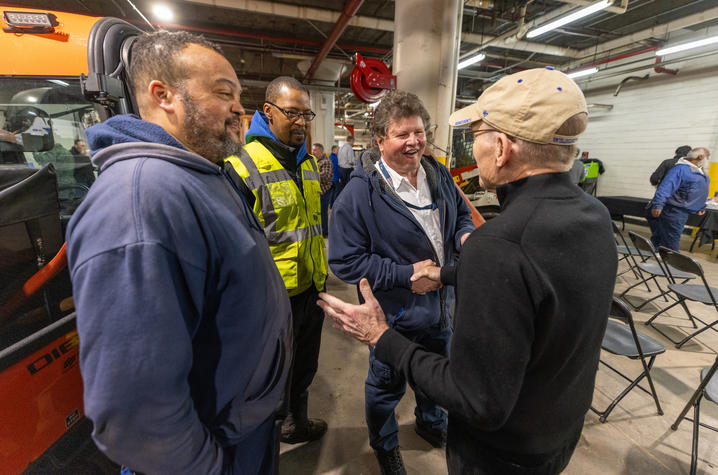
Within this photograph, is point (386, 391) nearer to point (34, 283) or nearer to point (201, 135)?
point (201, 135)

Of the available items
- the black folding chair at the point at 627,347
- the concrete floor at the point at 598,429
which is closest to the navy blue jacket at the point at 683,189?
the concrete floor at the point at 598,429

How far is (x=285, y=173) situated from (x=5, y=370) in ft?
4.58

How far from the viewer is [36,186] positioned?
51.7 inches

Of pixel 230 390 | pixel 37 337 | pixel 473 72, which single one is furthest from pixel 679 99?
pixel 37 337

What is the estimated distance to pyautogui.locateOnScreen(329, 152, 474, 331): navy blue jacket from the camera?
1510 millimetres

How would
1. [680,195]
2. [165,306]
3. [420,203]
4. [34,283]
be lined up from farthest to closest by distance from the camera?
[680,195] → [420,203] → [34,283] → [165,306]

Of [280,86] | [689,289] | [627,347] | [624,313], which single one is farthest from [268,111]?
[689,289]

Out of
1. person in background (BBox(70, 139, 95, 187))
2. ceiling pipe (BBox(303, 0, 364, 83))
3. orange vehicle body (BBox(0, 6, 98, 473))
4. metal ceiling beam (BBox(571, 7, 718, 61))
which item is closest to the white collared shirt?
orange vehicle body (BBox(0, 6, 98, 473))

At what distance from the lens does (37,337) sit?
1293 mm

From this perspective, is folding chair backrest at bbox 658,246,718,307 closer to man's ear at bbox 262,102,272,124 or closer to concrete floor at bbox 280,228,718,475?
concrete floor at bbox 280,228,718,475

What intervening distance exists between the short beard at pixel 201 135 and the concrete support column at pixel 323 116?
30.3 feet

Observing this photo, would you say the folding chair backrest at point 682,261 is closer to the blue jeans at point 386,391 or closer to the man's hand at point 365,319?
the blue jeans at point 386,391

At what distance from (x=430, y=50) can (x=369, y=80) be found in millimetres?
860

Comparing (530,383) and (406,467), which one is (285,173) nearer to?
(530,383)
